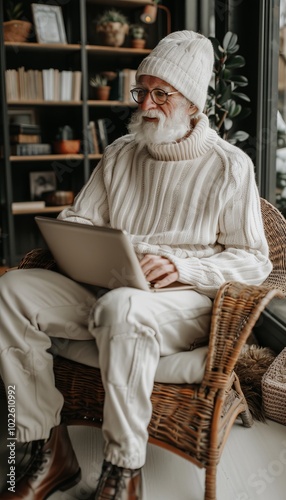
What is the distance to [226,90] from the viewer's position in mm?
2725

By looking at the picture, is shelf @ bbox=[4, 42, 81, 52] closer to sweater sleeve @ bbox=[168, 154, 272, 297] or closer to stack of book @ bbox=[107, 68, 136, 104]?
stack of book @ bbox=[107, 68, 136, 104]

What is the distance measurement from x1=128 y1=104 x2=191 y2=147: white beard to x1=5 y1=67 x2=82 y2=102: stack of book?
2393mm

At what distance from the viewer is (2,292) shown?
1.63m

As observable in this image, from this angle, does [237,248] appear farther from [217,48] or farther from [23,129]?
[23,129]

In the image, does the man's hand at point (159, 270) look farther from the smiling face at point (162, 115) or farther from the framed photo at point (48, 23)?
the framed photo at point (48, 23)

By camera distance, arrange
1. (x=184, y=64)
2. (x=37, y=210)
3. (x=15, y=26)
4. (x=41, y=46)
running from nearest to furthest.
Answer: (x=184, y=64), (x=15, y=26), (x=41, y=46), (x=37, y=210)

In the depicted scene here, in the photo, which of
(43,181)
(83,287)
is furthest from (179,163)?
(43,181)

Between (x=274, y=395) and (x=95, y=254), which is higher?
(x=95, y=254)

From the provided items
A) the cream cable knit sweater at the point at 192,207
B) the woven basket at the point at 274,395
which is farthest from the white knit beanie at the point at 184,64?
the woven basket at the point at 274,395

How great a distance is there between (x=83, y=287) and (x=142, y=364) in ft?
1.33

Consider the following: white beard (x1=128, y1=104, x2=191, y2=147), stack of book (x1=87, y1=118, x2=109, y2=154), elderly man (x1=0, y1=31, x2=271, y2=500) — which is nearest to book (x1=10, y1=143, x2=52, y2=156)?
stack of book (x1=87, y1=118, x2=109, y2=154)

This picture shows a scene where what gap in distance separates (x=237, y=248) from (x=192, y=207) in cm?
20

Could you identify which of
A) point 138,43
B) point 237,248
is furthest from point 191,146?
point 138,43

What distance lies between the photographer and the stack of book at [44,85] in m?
4.07
